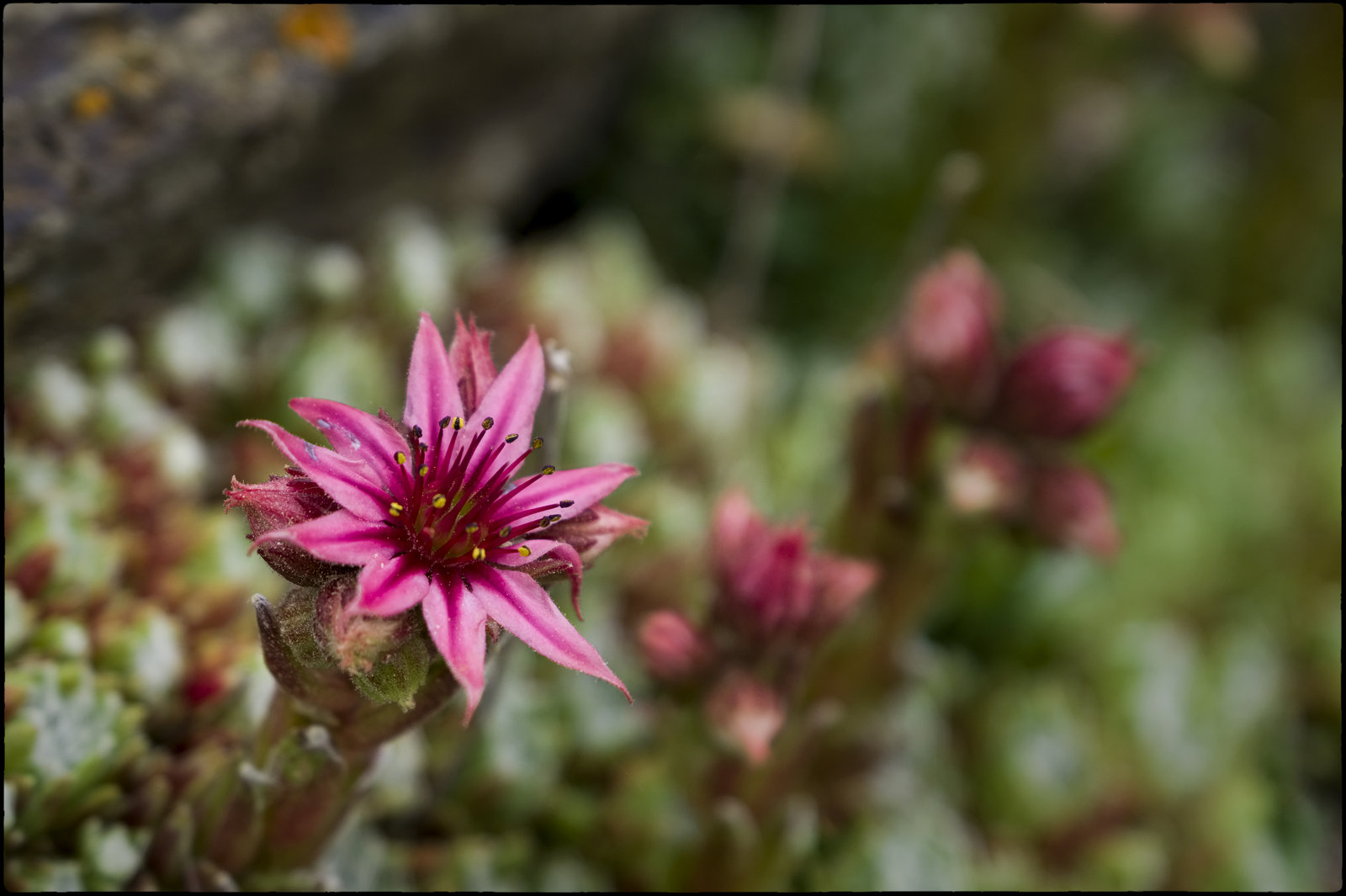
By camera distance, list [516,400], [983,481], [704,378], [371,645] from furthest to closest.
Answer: [704,378] → [983,481] → [516,400] → [371,645]

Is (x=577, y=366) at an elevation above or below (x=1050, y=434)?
above

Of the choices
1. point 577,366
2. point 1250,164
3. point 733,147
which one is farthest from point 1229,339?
point 577,366

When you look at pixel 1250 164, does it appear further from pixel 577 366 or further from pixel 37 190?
pixel 37 190

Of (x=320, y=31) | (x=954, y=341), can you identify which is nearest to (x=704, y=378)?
(x=954, y=341)

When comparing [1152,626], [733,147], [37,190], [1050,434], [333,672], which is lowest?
[1152,626]

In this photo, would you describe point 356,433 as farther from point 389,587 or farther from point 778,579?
point 778,579

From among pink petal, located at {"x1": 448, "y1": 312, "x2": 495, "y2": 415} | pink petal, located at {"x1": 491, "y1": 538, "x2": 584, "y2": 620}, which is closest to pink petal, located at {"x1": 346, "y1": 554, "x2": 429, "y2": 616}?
pink petal, located at {"x1": 491, "y1": 538, "x2": 584, "y2": 620}
